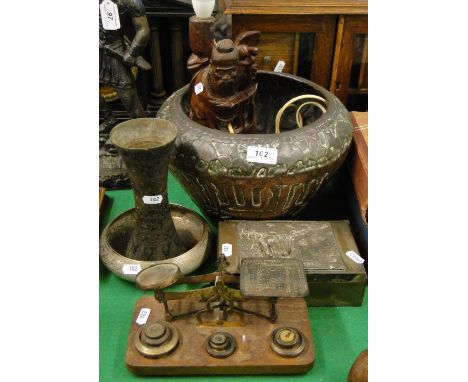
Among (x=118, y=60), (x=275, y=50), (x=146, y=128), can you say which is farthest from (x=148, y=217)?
(x=275, y=50)

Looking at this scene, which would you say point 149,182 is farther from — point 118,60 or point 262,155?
point 118,60

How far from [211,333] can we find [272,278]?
0.92 ft

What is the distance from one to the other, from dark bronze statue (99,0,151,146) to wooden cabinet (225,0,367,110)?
420mm

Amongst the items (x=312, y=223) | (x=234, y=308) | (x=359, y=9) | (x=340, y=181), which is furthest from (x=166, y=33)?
(x=234, y=308)

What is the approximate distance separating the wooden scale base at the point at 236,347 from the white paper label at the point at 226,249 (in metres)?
0.19

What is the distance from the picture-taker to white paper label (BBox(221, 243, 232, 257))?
1.73 metres

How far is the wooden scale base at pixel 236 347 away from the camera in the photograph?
4.90ft

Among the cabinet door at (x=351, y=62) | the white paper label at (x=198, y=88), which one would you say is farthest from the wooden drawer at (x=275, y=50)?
the white paper label at (x=198, y=88)

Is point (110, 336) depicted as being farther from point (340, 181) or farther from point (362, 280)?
point (340, 181)

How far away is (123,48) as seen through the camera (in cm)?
225

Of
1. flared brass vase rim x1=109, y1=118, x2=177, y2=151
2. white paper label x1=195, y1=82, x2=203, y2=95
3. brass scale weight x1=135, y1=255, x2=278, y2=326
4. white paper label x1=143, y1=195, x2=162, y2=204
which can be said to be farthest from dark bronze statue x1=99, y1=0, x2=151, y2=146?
brass scale weight x1=135, y1=255, x2=278, y2=326

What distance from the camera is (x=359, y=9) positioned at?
2.25m

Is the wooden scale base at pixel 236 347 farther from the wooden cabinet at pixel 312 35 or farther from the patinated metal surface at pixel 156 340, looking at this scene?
the wooden cabinet at pixel 312 35

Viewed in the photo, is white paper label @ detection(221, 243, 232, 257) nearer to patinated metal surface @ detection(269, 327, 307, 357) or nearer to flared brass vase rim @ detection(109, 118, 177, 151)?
patinated metal surface @ detection(269, 327, 307, 357)
